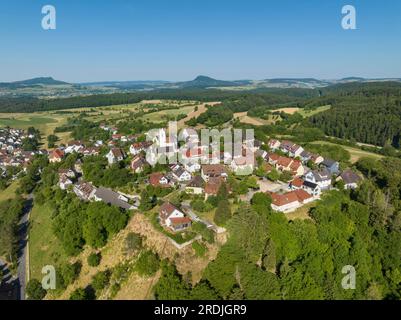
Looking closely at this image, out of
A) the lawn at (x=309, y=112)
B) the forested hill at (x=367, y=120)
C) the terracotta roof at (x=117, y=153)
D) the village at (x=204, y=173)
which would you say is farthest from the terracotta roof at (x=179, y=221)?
the lawn at (x=309, y=112)

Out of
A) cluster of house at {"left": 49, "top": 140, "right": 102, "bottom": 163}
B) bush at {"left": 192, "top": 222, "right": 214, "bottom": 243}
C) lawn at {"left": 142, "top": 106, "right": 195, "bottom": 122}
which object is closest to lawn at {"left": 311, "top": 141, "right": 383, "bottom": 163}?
bush at {"left": 192, "top": 222, "right": 214, "bottom": 243}

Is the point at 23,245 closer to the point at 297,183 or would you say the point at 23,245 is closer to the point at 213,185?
the point at 213,185

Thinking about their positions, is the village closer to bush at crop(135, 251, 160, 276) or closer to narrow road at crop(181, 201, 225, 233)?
narrow road at crop(181, 201, 225, 233)

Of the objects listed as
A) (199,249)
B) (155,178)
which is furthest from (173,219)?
(155,178)
